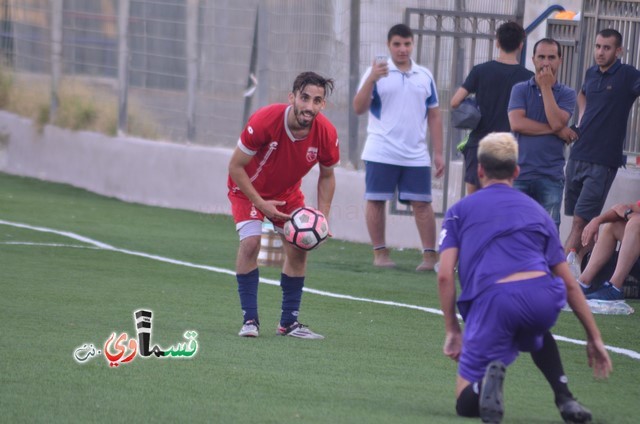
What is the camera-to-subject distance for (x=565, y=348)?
8180 mm

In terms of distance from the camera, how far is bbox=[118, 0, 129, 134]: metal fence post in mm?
18656

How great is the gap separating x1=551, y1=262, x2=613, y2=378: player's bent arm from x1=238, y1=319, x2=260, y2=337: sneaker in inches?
108

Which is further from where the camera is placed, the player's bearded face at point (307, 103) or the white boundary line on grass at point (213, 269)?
the white boundary line on grass at point (213, 269)

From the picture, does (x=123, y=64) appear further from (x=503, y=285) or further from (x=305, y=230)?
(x=503, y=285)

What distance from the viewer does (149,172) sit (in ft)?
58.2

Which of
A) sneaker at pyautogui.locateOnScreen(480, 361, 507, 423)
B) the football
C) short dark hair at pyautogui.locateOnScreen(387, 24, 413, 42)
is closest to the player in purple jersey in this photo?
sneaker at pyautogui.locateOnScreen(480, 361, 507, 423)

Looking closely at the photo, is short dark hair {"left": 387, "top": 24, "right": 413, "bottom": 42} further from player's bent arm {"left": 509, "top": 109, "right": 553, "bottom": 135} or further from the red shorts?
the red shorts

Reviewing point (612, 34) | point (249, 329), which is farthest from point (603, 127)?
point (249, 329)

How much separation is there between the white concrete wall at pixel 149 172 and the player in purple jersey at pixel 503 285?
7787mm

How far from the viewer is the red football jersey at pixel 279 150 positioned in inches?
318

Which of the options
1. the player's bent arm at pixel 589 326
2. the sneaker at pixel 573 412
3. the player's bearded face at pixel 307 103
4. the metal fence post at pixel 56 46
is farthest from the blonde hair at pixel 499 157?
the metal fence post at pixel 56 46

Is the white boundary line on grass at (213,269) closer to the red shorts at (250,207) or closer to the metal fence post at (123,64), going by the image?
the red shorts at (250,207)

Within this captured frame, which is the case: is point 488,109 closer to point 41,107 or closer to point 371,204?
point 371,204

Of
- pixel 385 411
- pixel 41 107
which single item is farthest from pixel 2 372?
pixel 41 107
